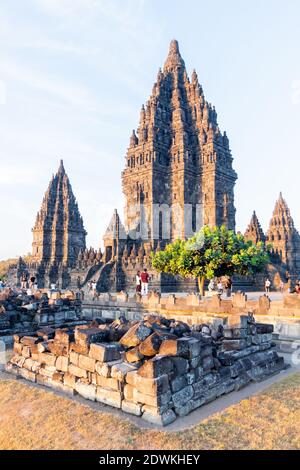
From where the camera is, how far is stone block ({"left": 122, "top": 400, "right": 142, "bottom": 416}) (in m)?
4.98

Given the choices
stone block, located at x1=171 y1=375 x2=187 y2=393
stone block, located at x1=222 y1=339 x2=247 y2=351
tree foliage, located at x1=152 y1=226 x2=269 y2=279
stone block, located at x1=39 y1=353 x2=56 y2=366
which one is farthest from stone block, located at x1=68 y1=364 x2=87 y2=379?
tree foliage, located at x1=152 y1=226 x2=269 y2=279

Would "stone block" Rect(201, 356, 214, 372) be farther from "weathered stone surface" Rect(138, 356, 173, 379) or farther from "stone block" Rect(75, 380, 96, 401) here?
"stone block" Rect(75, 380, 96, 401)

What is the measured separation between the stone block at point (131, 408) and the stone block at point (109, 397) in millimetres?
114

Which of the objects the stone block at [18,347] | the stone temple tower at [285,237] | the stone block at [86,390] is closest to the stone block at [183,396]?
the stone block at [86,390]

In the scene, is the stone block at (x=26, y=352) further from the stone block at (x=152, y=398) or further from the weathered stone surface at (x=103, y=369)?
the stone block at (x=152, y=398)

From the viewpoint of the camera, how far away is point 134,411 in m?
5.02

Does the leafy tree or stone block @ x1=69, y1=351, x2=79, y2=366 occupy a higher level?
the leafy tree

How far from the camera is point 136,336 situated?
240 inches

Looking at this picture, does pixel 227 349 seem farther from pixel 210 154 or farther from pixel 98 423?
pixel 210 154

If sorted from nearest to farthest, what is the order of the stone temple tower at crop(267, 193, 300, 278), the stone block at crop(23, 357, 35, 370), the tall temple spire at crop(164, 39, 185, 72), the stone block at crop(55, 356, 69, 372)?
the stone block at crop(55, 356, 69, 372) < the stone block at crop(23, 357, 35, 370) < the stone temple tower at crop(267, 193, 300, 278) < the tall temple spire at crop(164, 39, 185, 72)

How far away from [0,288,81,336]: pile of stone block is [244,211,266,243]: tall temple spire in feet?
113

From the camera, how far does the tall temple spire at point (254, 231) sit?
43.8 m
